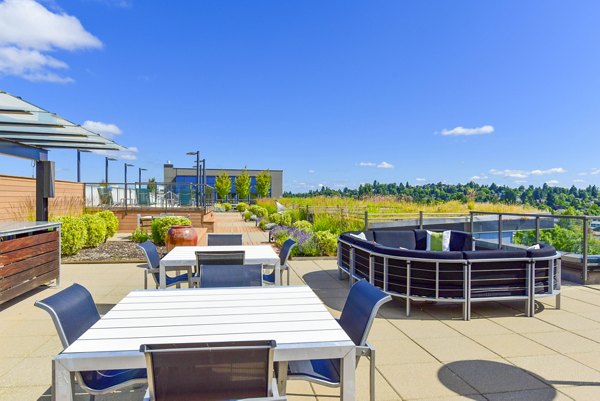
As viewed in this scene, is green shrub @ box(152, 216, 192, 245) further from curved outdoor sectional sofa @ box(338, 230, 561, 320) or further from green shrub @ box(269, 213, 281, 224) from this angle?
curved outdoor sectional sofa @ box(338, 230, 561, 320)

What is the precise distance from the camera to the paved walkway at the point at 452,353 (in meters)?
2.62

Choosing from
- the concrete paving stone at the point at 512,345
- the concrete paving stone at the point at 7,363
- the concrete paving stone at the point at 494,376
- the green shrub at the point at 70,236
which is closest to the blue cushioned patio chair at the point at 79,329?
the concrete paving stone at the point at 7,363

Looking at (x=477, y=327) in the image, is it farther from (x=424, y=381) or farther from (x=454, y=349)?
(x=424, y=381)

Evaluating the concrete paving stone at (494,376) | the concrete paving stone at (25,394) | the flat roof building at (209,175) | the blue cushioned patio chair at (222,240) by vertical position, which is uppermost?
the flat roof building at (209,175)

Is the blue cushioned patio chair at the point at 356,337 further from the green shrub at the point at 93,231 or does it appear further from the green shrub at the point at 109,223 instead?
the green shrub at the point at 109,223

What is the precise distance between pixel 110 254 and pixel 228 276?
696 centimetres

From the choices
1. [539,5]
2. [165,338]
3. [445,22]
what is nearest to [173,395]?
[165,338]

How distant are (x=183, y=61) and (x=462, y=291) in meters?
12.8

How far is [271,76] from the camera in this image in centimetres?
1867

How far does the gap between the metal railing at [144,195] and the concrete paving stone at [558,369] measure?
13.1m

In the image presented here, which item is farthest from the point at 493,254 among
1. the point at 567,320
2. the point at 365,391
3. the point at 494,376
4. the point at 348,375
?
the point at 348,375

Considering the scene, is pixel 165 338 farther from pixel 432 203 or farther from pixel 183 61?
pixel 432 203

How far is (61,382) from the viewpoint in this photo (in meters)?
1.53

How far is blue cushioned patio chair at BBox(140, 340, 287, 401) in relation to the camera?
136 cm
